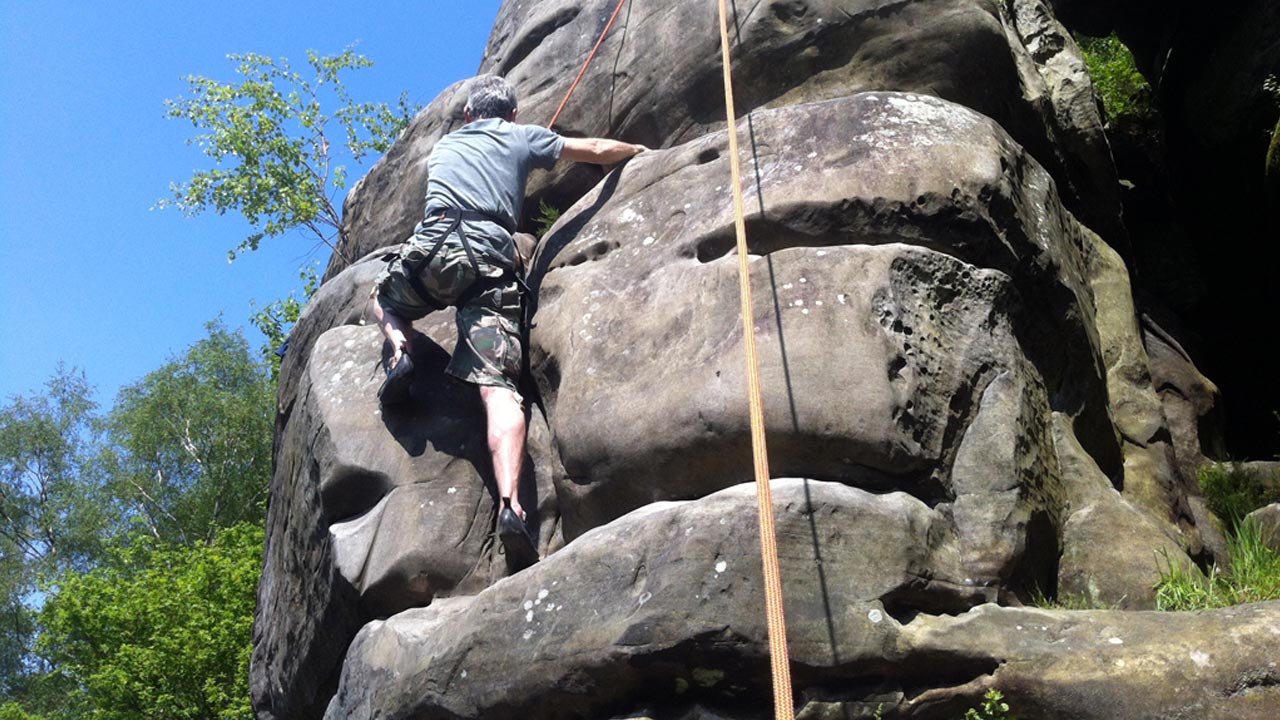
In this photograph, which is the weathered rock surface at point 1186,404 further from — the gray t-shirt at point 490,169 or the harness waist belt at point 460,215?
the harness waist belt at point 460,215

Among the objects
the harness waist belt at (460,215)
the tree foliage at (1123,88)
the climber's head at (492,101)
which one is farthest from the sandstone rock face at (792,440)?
the tree foliage at (1123,88)

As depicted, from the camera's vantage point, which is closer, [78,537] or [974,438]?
[974,438]

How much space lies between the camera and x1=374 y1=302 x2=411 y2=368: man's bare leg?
7172 millimetres

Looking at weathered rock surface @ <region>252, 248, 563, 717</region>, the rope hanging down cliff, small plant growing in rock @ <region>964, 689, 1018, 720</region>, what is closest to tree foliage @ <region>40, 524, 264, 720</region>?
weathered rock surface @ <region>252, 248, 563, 717</region>

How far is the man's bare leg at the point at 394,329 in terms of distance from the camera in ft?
23.5

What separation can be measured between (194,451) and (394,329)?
18915mm

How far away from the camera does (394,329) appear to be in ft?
24.0

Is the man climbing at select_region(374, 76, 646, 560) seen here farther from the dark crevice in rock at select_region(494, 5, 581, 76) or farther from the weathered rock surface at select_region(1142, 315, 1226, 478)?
the weathered rock surface at select_region(1142, 315, 1226, 478)

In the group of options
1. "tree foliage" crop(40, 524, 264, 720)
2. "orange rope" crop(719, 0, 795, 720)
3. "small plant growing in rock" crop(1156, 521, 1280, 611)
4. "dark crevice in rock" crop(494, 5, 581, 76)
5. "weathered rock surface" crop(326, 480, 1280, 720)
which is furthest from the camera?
"tree foliage" crop(40, 524, 264, 720)

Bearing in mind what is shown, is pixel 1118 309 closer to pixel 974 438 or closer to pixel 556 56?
pixel 974 438

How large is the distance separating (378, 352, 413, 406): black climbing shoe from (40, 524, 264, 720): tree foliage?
9.44 m

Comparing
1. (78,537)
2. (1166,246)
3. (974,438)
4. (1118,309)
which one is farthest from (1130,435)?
(78,537)

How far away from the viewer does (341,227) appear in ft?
34.7

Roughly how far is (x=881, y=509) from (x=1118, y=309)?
3813 millimetres
